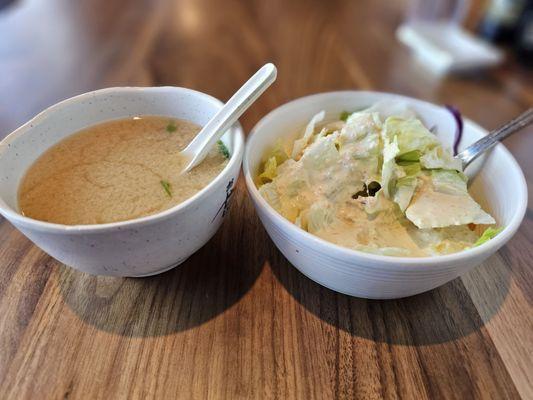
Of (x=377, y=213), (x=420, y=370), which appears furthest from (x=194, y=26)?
(x=420, y=370)

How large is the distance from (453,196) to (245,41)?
4.59 ft

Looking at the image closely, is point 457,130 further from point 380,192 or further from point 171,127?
point 171,127

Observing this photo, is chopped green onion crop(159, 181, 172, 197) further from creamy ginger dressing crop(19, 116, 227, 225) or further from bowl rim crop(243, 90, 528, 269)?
bowl rim crop(243, 90, 528, 269)

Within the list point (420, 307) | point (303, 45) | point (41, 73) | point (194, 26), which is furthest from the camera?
point (194, 26)

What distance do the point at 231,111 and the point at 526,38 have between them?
1763 millimetres

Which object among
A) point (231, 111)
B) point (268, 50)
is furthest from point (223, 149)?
point (268, 50)

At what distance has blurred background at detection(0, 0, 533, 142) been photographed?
5.04ft

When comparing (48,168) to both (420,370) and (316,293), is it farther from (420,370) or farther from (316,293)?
(420,370)

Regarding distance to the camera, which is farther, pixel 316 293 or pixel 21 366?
pixel 316 293

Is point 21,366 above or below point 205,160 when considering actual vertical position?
below

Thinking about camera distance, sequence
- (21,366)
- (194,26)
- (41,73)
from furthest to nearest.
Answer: (194,26) → (41,73) → (21,366)

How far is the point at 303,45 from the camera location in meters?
1.89

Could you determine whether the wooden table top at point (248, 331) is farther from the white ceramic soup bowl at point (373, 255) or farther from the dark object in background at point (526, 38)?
the dark object in background at point (526, 38)

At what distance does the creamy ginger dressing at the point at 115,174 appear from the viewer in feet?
2.38
